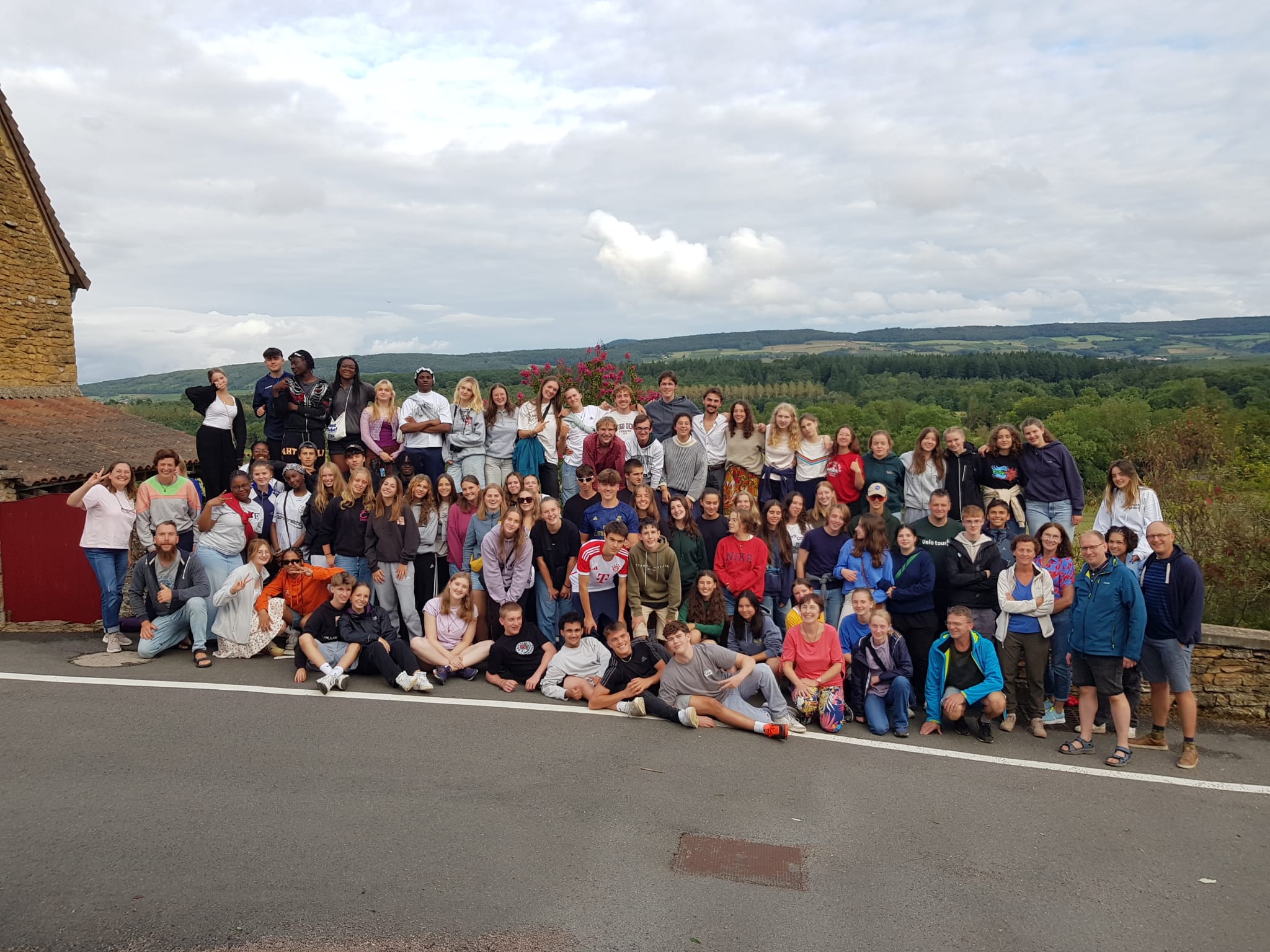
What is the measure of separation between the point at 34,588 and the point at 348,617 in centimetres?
458

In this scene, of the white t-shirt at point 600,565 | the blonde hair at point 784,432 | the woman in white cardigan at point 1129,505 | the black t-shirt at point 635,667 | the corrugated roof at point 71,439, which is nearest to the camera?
the black t-shirt at point 635,667

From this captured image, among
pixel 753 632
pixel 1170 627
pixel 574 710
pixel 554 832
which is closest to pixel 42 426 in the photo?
pixel 574 710

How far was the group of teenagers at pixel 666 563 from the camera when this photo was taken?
7.61 meters

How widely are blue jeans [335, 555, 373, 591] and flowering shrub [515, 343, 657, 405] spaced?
496cm

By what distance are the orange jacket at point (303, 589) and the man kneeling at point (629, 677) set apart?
3.13 metres

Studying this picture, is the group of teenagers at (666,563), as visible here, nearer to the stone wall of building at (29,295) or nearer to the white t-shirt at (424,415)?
the white t-shirt at (424,415)

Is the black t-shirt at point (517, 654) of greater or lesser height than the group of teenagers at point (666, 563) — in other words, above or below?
below

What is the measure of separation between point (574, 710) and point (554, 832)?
2268 millimetres

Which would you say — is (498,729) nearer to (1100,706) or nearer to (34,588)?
(1100,706)

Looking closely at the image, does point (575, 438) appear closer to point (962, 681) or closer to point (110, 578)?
point (962, 681)

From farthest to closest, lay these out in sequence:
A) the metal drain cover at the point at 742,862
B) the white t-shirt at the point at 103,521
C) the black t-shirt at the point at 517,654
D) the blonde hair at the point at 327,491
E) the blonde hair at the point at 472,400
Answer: the blonde hair at the point at 472,400
the blonde hair at the point at 327,491
the white t-shirt at the point at 103,521
the black t-shirt at the point at 517,654
the metal drain cover at the point at 742,862

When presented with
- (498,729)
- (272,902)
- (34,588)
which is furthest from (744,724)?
(34,588)

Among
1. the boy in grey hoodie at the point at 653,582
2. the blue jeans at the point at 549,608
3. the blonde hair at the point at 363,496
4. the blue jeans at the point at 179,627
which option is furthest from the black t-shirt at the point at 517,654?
the blue jeans at the point at 179,627

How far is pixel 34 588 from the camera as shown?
10.0 m
